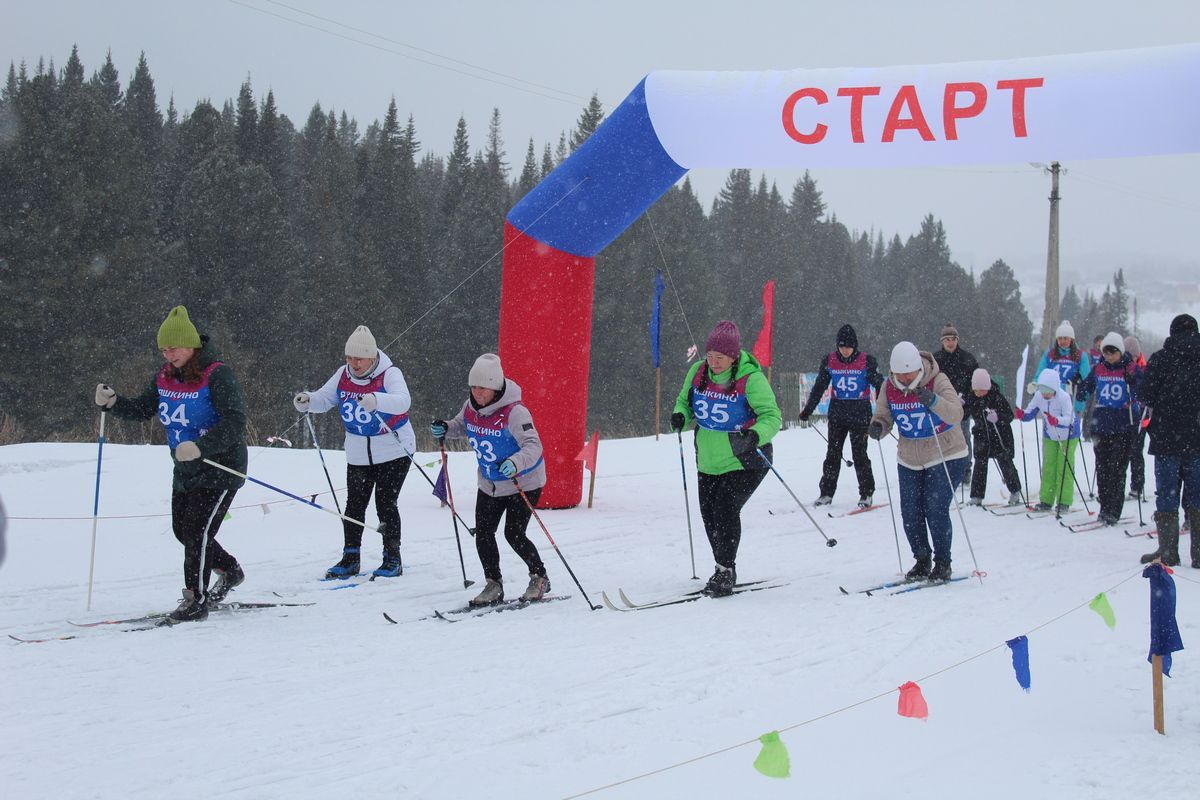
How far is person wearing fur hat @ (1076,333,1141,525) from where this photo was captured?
9062 mm

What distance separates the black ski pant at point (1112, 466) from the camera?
912 centimetres

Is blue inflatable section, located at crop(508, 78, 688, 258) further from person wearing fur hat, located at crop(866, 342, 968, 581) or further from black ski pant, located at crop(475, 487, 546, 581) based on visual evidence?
black ski pant, located at crop(475, 487, 546, 581)

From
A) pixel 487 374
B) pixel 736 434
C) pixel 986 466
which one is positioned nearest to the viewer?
pixel 487 374

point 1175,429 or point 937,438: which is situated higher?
point 1175,429

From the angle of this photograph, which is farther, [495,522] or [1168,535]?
[1168,535]

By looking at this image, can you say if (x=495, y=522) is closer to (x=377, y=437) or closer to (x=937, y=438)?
(x=377, y=437)

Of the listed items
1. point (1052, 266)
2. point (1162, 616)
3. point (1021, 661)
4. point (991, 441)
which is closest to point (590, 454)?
point (991, 441)

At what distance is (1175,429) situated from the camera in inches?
272

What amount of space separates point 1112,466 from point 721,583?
16.7 feet

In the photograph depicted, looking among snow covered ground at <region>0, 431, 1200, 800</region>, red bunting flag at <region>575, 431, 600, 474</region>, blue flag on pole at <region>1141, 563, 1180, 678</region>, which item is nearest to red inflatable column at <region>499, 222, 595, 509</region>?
red bunting flag at <region>575, 431, 600, 474</region>

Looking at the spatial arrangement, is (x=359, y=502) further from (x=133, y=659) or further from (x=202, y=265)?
(x=202, y=265)

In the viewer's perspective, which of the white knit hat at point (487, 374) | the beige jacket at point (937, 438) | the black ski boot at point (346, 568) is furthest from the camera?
the black ski boot at point (346, 568)

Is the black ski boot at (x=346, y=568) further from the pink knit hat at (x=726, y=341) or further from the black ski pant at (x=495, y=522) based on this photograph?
the pink knit hat at (x=726, y=341)

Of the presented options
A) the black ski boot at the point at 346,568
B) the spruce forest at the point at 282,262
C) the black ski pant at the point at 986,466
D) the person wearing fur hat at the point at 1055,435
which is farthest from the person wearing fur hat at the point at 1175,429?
the spruce forest at the point at 282,262
